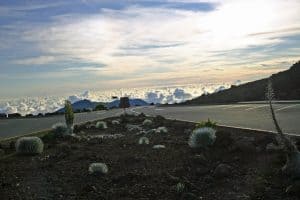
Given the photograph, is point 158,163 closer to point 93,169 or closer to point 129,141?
point 93,169

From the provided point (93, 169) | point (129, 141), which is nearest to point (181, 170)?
point (93, 169)

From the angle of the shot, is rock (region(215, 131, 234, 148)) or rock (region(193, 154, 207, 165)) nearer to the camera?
rock (region(193, 154, 207, 165))

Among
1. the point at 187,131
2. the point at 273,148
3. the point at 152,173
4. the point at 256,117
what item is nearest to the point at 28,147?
the point at 152,173

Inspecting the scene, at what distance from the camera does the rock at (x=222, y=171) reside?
10.2 m

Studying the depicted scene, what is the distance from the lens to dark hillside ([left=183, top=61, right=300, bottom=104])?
40.5 meters

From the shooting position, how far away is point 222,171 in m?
10.3

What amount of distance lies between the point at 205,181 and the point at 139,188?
1204 mm

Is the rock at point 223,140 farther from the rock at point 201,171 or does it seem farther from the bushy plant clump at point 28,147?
the bushy plant clump at point 28,147

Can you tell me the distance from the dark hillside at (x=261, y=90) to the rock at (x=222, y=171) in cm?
2807

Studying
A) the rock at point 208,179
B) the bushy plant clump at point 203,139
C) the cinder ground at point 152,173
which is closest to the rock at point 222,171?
the cinder ground at point 152,173

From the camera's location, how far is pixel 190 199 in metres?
9.02

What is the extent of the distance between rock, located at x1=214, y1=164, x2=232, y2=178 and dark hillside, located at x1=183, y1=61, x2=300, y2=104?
28.1 meters

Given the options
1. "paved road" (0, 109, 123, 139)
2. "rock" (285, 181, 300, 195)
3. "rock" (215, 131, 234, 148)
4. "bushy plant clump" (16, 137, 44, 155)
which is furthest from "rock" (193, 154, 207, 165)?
"paved road" (0, 109, 123, 139)

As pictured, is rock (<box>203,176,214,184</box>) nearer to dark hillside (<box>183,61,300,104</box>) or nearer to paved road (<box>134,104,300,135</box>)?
paved road (<box>134,104,300,135</box>)
